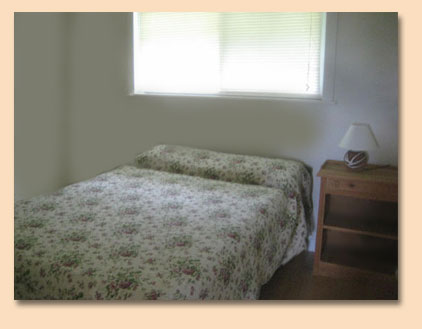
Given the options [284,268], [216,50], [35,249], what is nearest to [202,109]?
[216,50]

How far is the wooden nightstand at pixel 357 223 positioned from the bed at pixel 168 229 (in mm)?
199

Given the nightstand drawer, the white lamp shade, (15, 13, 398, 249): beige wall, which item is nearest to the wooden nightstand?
the nightstand drawer

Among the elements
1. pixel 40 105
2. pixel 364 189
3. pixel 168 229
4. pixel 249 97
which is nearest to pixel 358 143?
pixel 364 189

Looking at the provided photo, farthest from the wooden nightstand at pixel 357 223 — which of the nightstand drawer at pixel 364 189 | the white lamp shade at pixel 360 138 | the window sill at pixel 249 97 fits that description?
the window sill at pixel 249 97

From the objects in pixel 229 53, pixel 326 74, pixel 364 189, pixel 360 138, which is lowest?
pixel 364 189

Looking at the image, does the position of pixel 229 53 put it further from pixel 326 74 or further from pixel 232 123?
pixel 326 74

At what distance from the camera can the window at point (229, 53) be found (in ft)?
8.20

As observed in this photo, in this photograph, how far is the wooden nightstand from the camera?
7.12 ft

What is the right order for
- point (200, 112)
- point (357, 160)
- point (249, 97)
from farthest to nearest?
1. point (200, 112)
2. point (249, 97)
3. point (357, 160)

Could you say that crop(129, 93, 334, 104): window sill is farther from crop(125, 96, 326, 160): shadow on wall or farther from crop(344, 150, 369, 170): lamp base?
crop(344, 150, 369, 170): lamp base

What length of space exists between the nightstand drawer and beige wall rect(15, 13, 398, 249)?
32 centimetres

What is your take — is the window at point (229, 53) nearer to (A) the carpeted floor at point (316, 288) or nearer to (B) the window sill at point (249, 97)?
(B) the window sill at point (249, 97)

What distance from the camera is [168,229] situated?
177cm

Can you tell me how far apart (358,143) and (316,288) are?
798 millimetres
